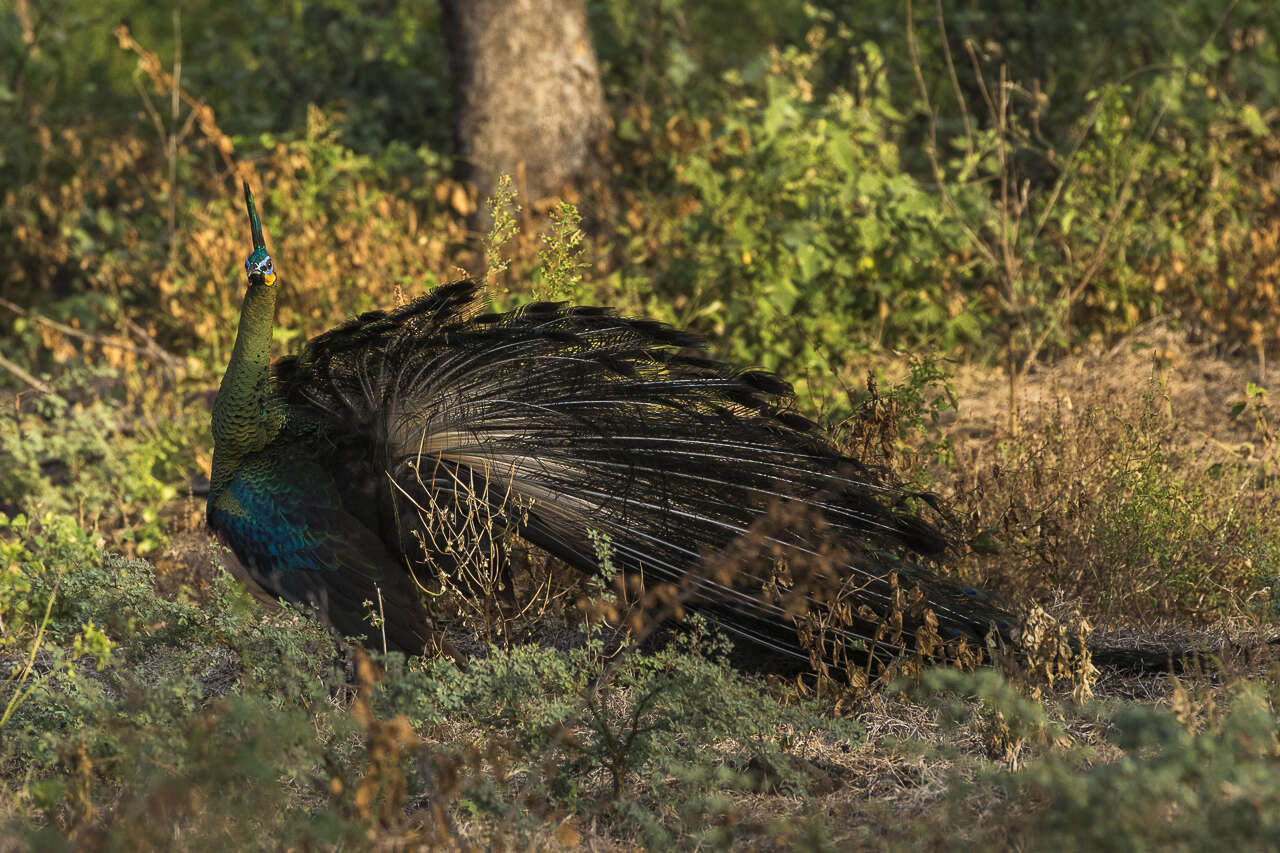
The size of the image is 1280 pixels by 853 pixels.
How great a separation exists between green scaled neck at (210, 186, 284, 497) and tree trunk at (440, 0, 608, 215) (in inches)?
149

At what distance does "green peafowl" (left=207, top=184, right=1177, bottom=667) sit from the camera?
416cm

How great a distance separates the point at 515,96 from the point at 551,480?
4.66 meters

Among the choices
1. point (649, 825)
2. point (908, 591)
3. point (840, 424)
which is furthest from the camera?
point (840, 424)

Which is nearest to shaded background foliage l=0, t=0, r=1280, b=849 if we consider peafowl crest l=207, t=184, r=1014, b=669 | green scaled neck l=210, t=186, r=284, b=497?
peafowl crest l=207, t=184, r=1014, b=669

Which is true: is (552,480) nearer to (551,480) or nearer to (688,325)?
(551,480)

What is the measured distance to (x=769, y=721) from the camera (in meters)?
3.72

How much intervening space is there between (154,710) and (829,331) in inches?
165

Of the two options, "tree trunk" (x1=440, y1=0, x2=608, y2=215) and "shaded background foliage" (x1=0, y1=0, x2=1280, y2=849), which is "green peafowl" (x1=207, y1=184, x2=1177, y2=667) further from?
"tree trunk" (x1=440, y1=0, x2=608, y2=215)

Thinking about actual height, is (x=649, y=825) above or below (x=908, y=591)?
below

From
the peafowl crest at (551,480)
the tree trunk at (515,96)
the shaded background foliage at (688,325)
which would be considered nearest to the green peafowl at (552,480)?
the peafowl crest at (551,480)

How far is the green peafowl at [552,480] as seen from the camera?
4164mm

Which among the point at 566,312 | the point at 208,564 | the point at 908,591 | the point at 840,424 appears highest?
the point at 566,312

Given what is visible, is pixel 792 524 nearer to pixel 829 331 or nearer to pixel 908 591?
pixel 908 591

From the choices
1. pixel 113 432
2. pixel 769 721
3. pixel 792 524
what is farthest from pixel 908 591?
pixel 113 432
